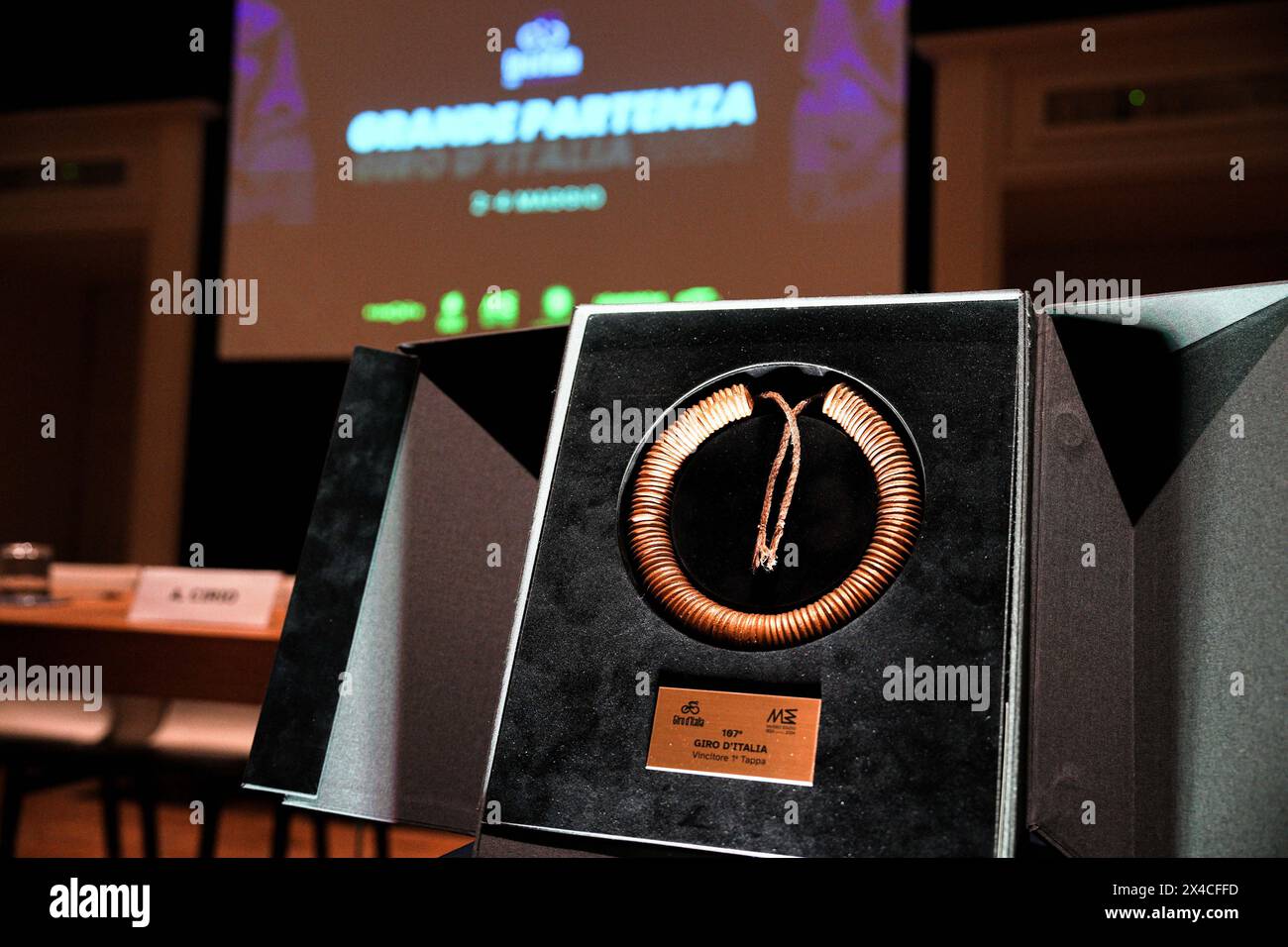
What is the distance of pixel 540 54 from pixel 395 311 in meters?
0.90

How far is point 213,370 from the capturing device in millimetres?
4102

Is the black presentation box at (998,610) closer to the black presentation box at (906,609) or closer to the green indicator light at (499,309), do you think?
the black presentation box at (906,609)

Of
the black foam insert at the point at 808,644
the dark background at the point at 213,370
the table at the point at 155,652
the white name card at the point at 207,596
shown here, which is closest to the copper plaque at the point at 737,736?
the black foam insert at the point at 808,644

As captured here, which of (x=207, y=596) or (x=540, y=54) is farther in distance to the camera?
(x=540, y=54)

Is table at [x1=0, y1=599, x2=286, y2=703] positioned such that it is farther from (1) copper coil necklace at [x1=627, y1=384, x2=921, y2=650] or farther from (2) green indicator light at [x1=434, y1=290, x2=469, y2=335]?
(2) green indicator light at [x1=434, y1=290, x2=469, y2=335]

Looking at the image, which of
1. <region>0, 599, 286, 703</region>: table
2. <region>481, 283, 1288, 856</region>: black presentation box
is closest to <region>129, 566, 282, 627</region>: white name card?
<region>0, 599, 286, 703</region>: table

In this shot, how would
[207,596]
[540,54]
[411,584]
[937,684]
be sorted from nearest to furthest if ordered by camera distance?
[937,684]
[411,584]
[207,596]
[540,54]

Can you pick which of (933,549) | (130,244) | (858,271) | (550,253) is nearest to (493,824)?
(933,549)

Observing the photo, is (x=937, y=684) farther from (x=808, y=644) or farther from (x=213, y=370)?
(x=213, y=370)

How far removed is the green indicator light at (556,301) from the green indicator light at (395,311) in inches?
16.0

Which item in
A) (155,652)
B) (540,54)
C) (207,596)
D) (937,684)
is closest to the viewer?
(937,684)

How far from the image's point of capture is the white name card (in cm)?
167

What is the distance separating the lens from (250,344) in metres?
3.59

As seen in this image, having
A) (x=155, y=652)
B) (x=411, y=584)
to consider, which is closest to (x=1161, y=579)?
(x=411, y=584)
